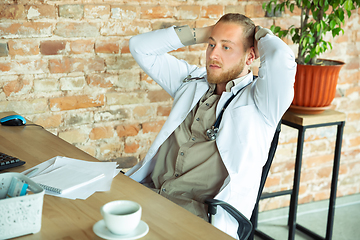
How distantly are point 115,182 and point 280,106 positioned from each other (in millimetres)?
711

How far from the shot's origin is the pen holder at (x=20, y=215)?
809 mm

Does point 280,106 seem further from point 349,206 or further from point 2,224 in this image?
point 349,206

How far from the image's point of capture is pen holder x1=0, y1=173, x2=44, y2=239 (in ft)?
2.65

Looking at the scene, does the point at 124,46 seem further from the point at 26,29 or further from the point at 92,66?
the point at 26,29

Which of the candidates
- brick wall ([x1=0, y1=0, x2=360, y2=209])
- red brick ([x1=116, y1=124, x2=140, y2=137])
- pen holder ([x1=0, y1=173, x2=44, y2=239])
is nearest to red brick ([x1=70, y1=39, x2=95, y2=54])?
brick wall ([x1=0, y1=0, x2=360, y2=209])

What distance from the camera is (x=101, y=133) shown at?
221 centimetres

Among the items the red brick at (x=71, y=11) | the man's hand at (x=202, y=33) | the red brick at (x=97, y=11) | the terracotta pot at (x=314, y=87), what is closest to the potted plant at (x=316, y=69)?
the terracotta pot at (x=314, y=87)

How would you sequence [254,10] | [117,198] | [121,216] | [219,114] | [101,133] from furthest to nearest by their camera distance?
1. [254,10]
2. [101,133]
3. [219,114]
4. [117,198]
5. [121,216]

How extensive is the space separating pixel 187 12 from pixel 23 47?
95 centimetres

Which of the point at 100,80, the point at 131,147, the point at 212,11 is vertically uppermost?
the point at 212,11

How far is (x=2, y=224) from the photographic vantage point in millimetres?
809

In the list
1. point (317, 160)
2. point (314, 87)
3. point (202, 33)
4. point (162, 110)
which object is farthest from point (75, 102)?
point (317, 160)

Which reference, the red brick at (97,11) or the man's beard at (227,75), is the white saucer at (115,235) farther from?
the red brick at (97,11)

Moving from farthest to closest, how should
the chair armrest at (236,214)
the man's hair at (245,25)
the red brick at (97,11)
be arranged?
the red brick at (97,11) < the man's hair at (245,25) < the chair armrest at (236,214)
